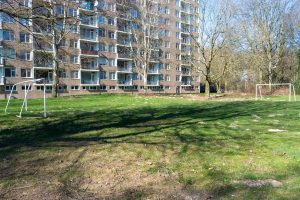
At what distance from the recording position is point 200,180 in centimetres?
536

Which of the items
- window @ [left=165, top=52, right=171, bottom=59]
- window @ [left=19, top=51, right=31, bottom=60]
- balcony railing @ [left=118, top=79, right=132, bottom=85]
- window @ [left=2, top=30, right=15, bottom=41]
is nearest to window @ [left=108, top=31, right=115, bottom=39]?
balcony railing @ [left=118, top=79, right=132, bottom=85]

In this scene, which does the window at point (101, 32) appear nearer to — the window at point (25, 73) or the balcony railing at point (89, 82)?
the balcony railing at point (89, 82)

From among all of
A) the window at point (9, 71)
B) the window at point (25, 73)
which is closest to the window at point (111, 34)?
the window at point (25, 73)

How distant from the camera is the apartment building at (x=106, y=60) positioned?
48.8m

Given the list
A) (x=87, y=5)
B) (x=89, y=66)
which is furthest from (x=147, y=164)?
(x=89, y=66)

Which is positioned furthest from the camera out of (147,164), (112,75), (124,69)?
(124,69)

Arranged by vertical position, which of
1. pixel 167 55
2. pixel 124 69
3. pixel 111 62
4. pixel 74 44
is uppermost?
pixel 167 55

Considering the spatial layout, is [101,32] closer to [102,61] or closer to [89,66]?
[102,61]

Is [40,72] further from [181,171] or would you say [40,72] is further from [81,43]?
[181,171]

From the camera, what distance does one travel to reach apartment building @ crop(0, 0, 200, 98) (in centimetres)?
4884

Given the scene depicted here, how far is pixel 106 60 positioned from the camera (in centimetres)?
6556

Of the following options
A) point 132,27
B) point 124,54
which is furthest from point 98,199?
point 124,54

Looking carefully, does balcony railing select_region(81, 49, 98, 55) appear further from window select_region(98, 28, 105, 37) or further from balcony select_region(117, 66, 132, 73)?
balcony select_region(117, 66, 132, 73)

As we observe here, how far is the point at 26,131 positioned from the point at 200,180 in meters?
6.93
